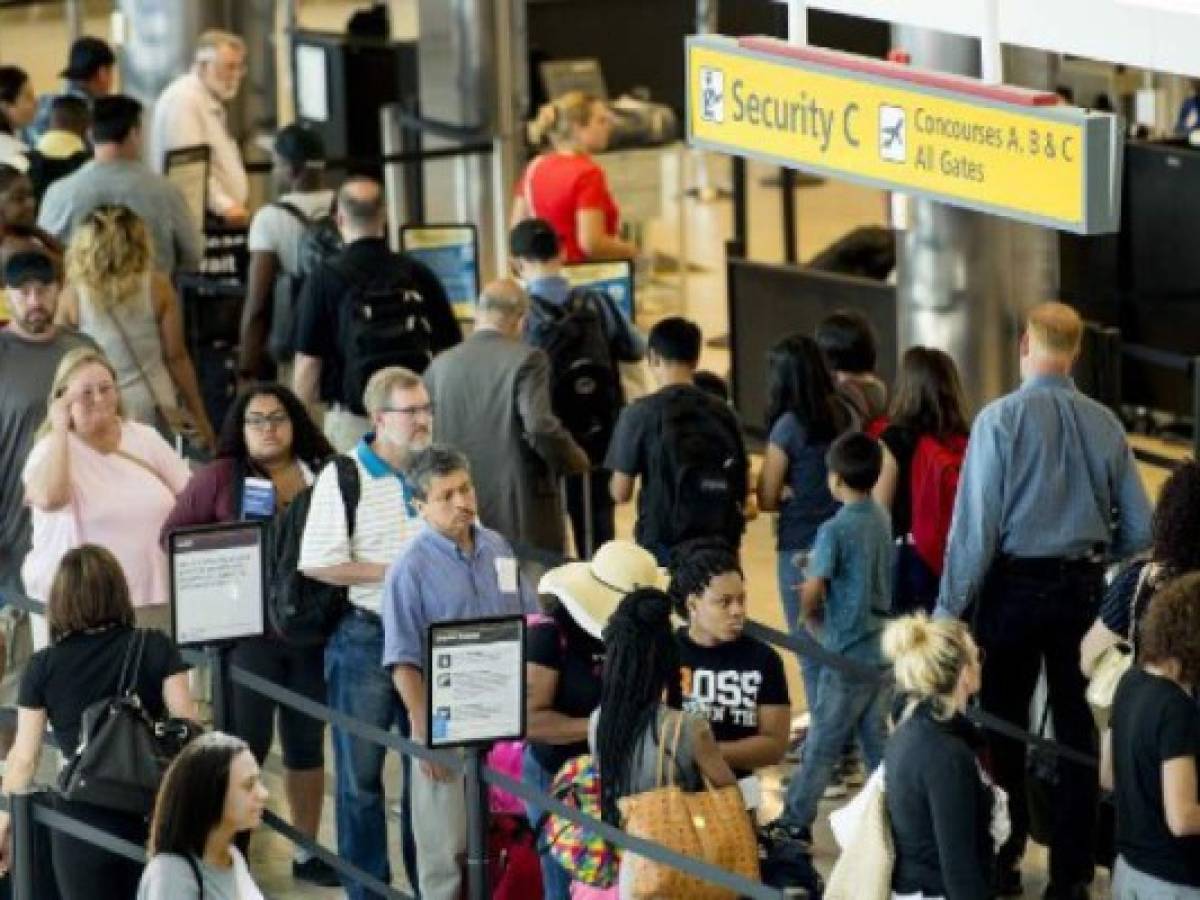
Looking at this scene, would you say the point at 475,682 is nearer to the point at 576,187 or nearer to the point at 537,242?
the point at 537,242

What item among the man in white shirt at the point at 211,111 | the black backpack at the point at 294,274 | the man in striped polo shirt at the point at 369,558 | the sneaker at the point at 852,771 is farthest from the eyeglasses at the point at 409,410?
the man in white shirt at the point at 211,111

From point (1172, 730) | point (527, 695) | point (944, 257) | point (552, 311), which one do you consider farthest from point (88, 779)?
point (944, 257)

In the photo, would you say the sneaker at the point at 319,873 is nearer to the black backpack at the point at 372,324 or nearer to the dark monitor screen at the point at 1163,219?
the black backpack at the point at 372,324

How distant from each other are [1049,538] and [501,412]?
2505 mm

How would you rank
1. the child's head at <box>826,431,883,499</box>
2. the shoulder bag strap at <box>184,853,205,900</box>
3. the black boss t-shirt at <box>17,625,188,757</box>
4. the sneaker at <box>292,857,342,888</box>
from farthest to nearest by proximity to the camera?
the sneaker at <box>292,857,342,888</box>
the child's head at <box>826,431,883,499</box>
the black boss t-shirt at <box>17,625,188,757</box>
the shoulder bag strap at <box>184,853,205,900</box>

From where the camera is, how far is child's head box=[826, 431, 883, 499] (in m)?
10.3

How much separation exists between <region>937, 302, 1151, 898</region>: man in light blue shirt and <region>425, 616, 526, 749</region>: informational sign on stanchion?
1899mm

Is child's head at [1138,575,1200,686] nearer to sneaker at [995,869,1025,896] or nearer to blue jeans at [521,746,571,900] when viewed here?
blue jeans at [521,746,571,900]

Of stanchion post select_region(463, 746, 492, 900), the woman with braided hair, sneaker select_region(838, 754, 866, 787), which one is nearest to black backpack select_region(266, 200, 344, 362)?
sneaker select_region(838, 754, 866, 787)

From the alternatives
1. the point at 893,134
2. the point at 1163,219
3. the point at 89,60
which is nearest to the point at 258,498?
the point at 893,134

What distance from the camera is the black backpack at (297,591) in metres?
10.1

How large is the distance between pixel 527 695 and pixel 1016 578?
1.75 m

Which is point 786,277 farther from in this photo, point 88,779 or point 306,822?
point 88,779

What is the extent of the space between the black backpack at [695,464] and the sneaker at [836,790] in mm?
935
